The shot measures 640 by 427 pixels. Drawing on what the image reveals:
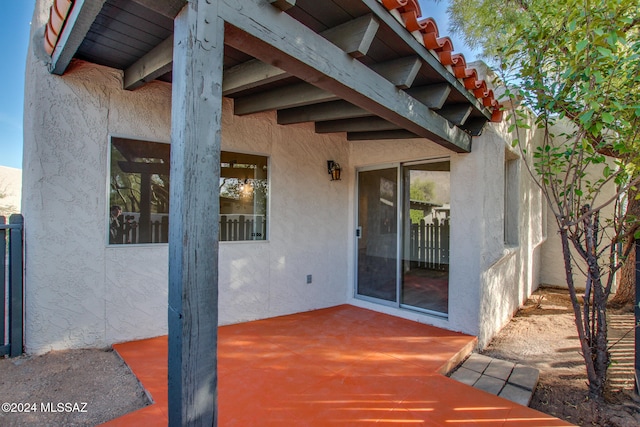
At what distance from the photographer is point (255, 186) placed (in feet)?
15.9

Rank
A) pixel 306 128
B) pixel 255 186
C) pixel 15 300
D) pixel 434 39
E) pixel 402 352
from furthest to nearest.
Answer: pixel 306 128 < pixel 255 186 < pixel 402 352 < pixel 15 300 < pixel 434 39

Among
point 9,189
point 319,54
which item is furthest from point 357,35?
point 9,189

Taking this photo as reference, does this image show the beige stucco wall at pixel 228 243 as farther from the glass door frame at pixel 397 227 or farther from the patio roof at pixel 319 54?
the patio roof at pixel 319 54

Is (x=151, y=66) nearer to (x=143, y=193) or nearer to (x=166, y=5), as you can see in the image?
(x=143, y=193)

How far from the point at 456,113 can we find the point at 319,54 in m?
2.32

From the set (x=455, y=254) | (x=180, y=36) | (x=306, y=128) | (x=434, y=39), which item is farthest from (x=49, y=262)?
(x=455, y=254)

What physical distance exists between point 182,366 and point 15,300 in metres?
3.08

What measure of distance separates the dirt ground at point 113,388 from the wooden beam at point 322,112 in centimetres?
332

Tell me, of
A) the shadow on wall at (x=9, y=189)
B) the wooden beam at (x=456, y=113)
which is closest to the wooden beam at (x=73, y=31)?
the wooden beam at (x=456, y=113)

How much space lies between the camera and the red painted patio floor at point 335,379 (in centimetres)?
260

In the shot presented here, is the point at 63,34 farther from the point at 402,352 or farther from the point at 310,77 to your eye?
the point at 402,352

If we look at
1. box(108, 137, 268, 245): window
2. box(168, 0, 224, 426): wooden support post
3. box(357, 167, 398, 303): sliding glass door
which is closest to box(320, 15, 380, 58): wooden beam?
box(168, 0, 224, 426): wooden support post

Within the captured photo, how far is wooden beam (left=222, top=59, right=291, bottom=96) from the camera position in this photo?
2.93m

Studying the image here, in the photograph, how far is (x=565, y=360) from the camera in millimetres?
4012
